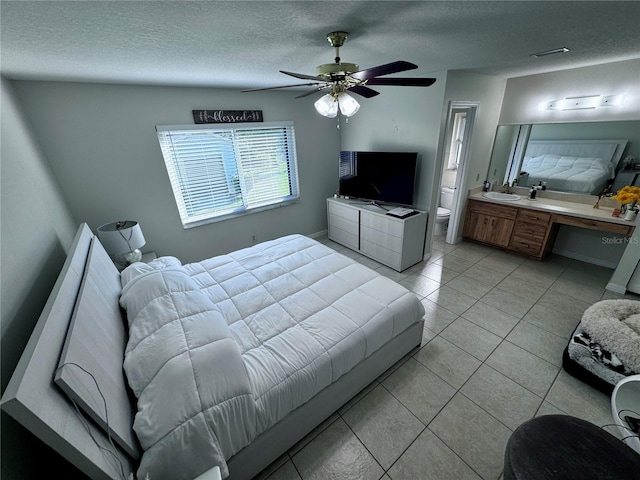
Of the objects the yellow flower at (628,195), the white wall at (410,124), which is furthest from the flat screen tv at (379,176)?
the yellow flower at (628,195)

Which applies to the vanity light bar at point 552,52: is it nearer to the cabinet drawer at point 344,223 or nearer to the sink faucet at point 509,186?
the sink faucet at point 509,186

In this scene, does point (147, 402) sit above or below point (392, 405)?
above

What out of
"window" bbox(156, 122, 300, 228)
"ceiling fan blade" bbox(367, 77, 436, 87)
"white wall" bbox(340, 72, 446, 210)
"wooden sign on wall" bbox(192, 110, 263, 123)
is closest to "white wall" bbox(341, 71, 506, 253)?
"white wall" bbox(340, 72, 446, 210)

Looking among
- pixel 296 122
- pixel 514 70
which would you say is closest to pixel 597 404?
pixel 514 70

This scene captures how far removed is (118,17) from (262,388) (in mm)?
1936

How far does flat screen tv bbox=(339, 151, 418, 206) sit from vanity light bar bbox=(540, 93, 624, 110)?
190 cm

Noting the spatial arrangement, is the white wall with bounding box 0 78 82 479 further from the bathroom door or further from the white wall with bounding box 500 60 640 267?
the white wall with bounding box 500 60 640 267

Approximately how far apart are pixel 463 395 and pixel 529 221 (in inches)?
107

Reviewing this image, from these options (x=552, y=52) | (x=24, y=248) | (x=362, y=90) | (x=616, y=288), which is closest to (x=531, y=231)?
(x=616, y=288)

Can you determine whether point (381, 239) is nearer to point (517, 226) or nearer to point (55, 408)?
point (517, 226)

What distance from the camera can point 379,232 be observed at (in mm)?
3568

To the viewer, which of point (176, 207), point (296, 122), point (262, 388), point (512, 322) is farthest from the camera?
point (296, 122)

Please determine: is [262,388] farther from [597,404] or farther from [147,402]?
[597,404]

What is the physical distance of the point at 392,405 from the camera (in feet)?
5.97
